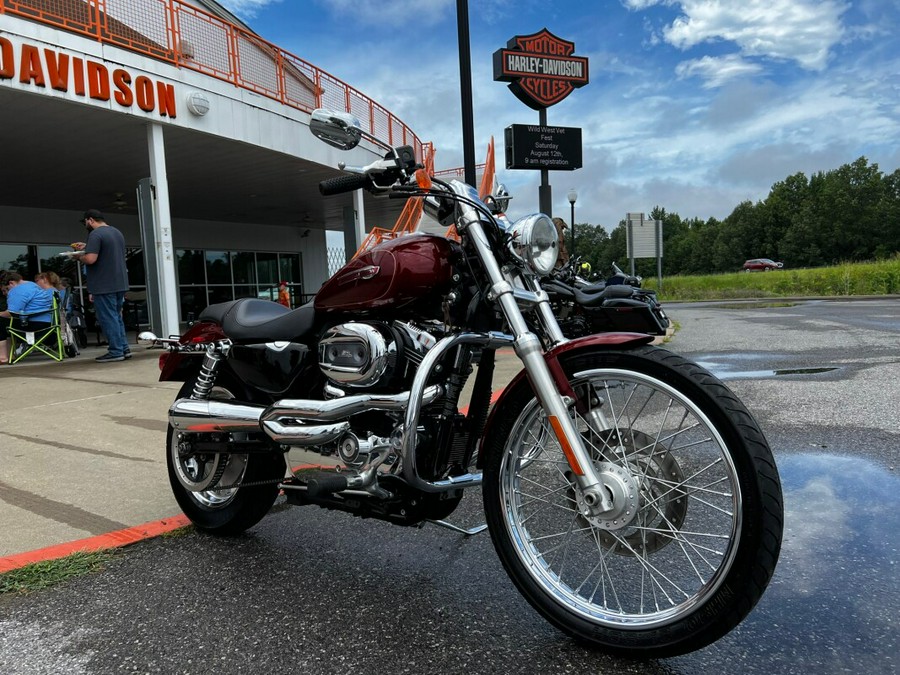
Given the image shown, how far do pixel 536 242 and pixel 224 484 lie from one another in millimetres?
1801

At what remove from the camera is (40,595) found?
2441 mm

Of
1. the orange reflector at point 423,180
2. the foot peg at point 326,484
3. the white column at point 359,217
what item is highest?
the white column at point 359,217

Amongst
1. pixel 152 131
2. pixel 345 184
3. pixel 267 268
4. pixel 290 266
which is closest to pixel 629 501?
pixel 345 184

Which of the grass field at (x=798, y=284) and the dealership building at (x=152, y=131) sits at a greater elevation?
the dealership building at (x=152, y=131)

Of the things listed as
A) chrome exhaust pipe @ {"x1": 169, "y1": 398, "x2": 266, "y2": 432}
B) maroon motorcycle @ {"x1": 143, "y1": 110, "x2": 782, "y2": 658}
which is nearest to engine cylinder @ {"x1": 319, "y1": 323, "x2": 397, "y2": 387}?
maroon motorcycle @ {"x1": 143, "y1": 110, "x2": 782, "y2": 658}

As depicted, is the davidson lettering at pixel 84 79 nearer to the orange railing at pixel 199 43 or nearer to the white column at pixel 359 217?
the orange railing at pixel 199 43

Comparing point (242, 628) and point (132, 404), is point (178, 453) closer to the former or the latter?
point (242, 628)

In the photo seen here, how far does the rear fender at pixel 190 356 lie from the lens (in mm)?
2934

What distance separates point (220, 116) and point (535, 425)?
35.1 ft

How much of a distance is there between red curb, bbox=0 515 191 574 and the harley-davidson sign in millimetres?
15388

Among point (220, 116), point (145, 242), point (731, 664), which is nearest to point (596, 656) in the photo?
point (731, 664)

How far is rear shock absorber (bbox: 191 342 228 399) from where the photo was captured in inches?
112

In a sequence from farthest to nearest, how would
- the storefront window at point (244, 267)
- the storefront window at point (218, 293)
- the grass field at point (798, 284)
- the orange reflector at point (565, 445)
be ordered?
1. the grass field at point (798, 284)
2. the storefront window at point (244, 267)
3. the storefront window at point (218, 293)
4. the orange reflector at point (565, 445)

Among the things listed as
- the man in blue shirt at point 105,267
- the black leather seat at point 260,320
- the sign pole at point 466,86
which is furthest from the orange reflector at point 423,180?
the man in blue shirt at point 105,267
